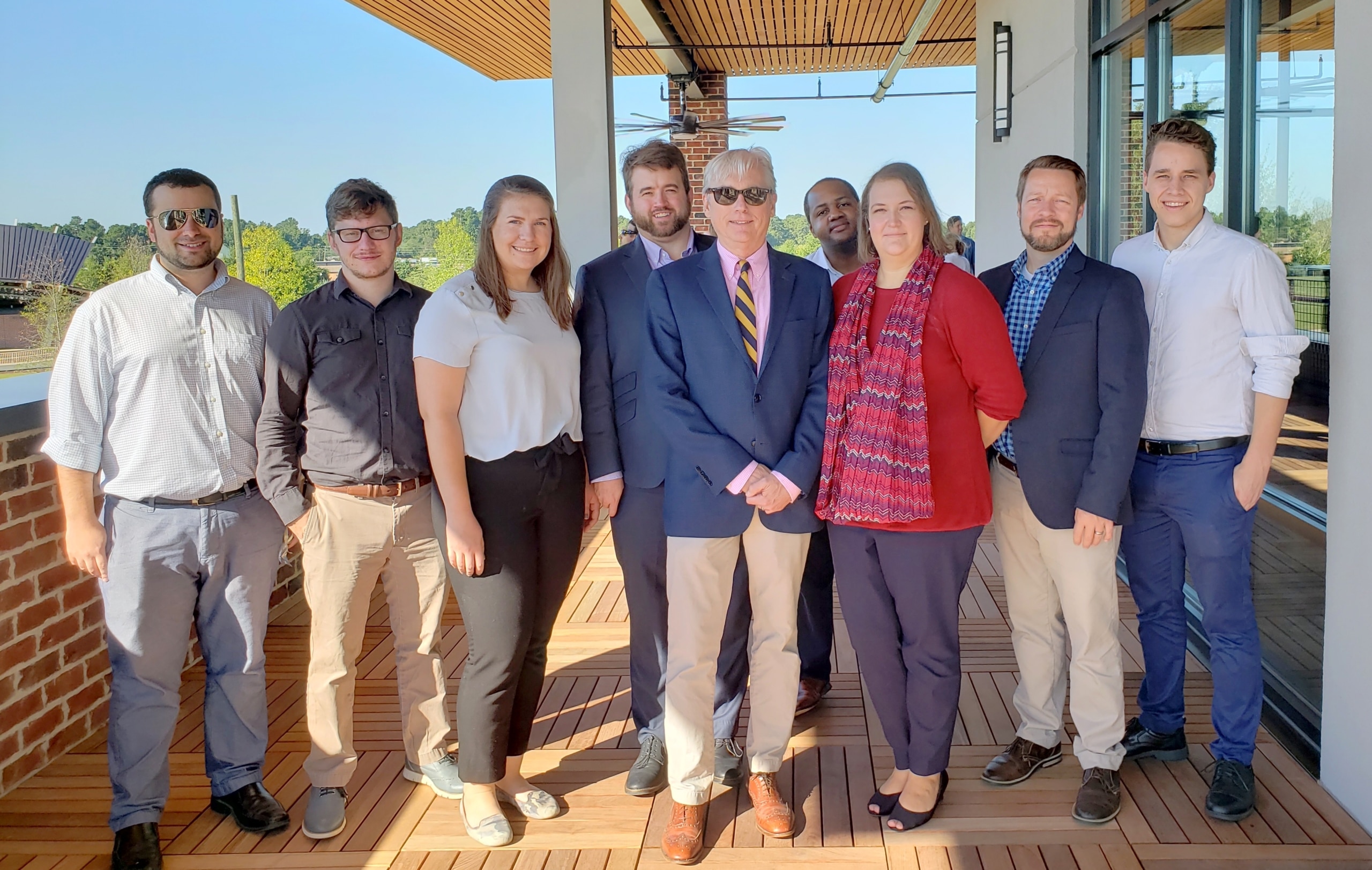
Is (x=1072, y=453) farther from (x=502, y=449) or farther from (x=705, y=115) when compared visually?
(x=705, y=115)

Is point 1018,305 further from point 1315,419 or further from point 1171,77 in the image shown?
point 1171,77

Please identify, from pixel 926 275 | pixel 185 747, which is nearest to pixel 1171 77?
pixel 926 275

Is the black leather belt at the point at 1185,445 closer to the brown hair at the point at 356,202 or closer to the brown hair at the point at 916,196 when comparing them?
the brown hair at the point at 916,196

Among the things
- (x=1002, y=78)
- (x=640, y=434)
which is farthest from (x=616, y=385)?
(x=1002, y=78)

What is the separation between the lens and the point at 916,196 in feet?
7.39

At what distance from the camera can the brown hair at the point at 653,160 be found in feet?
8.39

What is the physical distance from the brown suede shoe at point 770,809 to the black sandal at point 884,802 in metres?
0.21

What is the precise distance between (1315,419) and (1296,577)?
67 centimetres

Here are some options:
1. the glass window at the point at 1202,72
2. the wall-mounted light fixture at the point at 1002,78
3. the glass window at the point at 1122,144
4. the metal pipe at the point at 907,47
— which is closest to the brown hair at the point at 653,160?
the glass window at the point at 1202,72

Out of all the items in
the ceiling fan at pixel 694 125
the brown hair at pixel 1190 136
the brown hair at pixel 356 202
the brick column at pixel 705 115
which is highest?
the brick column at pixel 705 115

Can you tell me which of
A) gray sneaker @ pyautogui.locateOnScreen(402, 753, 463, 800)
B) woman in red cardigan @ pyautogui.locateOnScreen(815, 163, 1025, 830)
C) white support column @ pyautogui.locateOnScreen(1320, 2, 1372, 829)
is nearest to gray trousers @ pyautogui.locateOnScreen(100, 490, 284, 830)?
gray sneaker @ pyautogui.locateOnScreen(402, 753, 463, 800)

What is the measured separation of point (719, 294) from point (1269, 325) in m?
1.34

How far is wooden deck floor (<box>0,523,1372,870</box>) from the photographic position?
2.29 metres

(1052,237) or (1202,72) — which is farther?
(1202,72)
